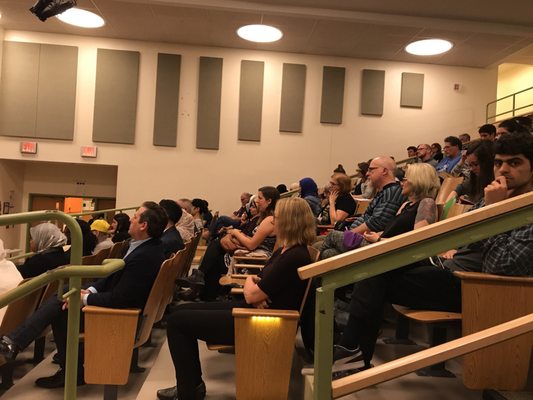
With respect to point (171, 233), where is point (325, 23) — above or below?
above

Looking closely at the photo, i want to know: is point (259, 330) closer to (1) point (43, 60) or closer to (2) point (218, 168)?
(2) point (218, 168)

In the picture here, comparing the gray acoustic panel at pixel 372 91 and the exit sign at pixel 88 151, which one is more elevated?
the gray acoustic panel at pixel 372 91

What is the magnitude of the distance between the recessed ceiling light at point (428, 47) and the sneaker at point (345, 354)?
6.72m

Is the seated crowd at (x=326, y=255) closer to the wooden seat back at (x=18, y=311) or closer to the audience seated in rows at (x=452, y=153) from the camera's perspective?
the wooden seat back at (x=18, y=311)

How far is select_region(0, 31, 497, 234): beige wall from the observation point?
7.86 m

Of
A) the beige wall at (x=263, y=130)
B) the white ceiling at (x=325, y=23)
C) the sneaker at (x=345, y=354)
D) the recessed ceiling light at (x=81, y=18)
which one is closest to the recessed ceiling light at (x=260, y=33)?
the white ceiling at (x=325, y=23)

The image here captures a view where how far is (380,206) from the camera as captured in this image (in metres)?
3.06

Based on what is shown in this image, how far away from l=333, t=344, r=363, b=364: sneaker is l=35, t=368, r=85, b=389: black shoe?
1403 millimetres

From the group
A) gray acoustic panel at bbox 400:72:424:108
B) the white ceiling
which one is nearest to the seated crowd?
the white ceiling

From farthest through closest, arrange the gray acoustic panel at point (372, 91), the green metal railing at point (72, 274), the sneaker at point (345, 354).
A: 1. the gray acoustic panel at point (372, 91)
2. the sneaker at point (345, 354)
3. the green metal railing at point (72, 274)

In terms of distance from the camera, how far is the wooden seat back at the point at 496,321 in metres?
1.67

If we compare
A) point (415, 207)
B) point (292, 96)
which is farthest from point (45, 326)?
point (292, 96)

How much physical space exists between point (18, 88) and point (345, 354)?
25.5 feet

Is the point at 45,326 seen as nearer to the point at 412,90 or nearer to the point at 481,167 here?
the point at 481,167
